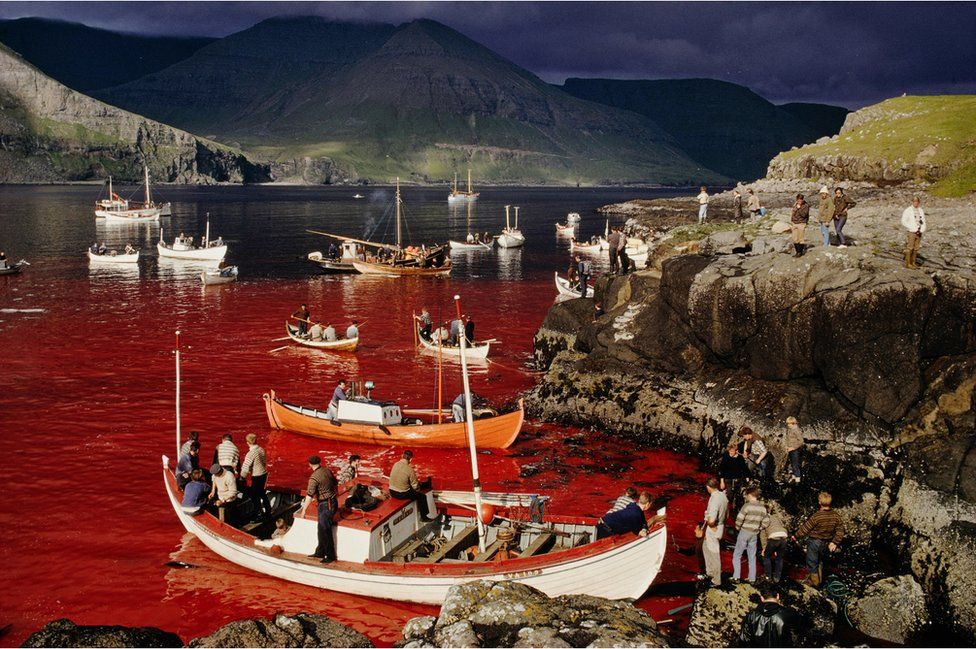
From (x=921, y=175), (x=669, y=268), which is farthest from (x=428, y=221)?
(x=669, y=268)

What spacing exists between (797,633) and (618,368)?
1789 cm

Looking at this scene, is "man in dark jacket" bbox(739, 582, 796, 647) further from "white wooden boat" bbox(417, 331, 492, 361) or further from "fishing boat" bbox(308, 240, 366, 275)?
"fishing boat" bbox(308, 240, 366, 275)

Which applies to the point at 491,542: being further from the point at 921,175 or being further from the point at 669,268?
the point at 921,175

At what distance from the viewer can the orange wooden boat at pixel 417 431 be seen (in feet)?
97.2

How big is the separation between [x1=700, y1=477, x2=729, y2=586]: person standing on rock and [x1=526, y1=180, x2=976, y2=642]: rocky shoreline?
362 centimetres

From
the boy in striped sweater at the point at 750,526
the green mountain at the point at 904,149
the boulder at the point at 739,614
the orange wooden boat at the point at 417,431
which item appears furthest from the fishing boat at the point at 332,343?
the green mountain at the point at 904,149

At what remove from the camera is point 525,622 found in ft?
47.2

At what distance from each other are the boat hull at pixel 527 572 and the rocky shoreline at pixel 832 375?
5.63 m

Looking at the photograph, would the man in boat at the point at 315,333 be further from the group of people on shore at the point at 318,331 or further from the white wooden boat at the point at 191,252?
the white wooden boat at the point at 191,252

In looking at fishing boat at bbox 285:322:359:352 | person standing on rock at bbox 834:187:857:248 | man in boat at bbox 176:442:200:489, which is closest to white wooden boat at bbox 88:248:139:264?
fishing boat at bbox 285:322:359:352

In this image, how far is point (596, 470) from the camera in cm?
2803

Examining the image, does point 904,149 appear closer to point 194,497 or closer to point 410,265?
point 410,265

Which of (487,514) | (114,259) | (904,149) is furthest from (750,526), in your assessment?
(904,149)

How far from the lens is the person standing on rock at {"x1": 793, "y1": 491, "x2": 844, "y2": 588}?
18750 mm
